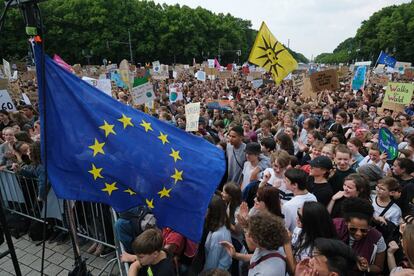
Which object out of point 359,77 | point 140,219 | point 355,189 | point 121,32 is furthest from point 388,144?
point 121,32

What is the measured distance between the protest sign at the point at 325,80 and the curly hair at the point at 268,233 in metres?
9.48

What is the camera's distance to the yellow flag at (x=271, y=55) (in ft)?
31.9

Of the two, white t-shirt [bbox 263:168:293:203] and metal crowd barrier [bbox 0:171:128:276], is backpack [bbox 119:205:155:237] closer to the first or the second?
metal crowd barrier [bbox 0:171:128:276]

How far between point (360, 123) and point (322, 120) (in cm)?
166

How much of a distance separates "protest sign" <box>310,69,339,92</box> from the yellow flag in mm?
1735

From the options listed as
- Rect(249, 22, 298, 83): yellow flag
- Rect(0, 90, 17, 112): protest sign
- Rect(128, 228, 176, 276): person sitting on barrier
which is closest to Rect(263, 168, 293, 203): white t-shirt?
Rect(128, 228, 176, 276): person sitting on barrier

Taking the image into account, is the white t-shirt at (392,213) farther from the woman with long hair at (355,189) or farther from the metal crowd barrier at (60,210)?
the metal crowd barrier at (60,210)

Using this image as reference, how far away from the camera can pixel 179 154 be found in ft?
10.00

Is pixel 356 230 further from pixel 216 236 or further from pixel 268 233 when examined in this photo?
pixel 216 236

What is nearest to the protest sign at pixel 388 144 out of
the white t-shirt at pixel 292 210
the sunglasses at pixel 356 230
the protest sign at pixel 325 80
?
the white t-shirt at pixel 292 210

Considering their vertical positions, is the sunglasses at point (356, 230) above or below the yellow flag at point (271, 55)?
below

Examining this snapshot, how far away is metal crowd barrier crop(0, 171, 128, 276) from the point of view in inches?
183

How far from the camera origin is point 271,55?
9.87 metres

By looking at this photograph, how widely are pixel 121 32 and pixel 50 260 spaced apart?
202 feet
